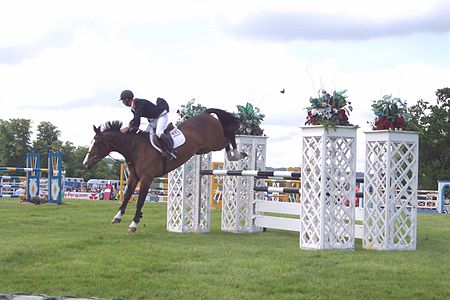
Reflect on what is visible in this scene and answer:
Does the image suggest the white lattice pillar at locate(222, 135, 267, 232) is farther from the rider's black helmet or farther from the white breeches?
the rider's black helmet

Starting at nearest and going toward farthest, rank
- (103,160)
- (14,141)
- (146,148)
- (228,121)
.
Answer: (146,148) → (228,121) → (103,160) → (14,141)

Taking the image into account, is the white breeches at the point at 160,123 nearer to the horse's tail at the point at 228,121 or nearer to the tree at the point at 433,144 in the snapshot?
the horse's tail at the point at 228,121

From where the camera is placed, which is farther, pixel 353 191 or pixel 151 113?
pixel 151 113

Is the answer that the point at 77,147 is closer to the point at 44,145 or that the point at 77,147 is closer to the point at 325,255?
the point at 44,145

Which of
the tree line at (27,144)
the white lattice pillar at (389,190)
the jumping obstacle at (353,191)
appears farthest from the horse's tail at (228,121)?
the tree line at (27,144)

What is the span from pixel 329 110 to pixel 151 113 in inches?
105

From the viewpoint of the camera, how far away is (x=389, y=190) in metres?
9.17

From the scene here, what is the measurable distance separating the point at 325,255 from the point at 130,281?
8.52ft

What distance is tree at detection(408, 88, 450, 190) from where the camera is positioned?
4312 cm

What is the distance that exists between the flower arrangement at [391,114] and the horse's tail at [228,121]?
2.32 metres

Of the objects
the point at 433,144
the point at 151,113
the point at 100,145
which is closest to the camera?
the point at 151,113

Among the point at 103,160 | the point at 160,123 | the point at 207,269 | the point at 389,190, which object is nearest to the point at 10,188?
the point at 103,160

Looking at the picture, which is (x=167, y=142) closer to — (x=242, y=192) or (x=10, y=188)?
(x=242, y=192)

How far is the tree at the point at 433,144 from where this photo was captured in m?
43.1
